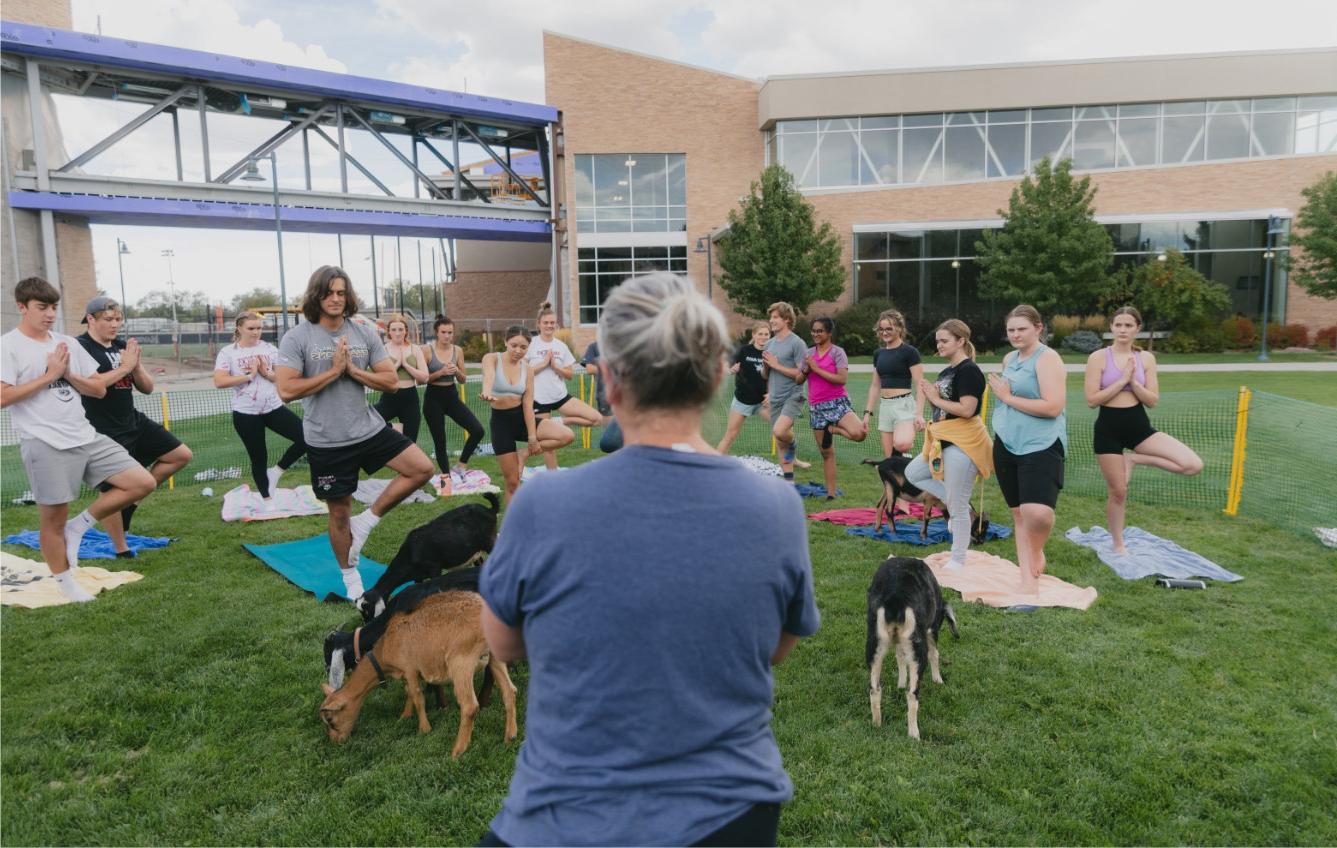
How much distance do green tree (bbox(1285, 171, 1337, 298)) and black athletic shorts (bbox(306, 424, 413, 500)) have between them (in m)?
35.1

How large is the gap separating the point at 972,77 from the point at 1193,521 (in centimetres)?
3073

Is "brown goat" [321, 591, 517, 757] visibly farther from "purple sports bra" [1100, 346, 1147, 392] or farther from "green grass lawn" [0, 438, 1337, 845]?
"purple sports bra" [1100, 346, 1147, 392]

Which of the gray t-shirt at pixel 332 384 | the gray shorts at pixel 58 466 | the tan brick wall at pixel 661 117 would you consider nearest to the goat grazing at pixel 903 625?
the gray t-shirt at pixel 332 384

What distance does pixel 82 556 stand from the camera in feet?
22.8

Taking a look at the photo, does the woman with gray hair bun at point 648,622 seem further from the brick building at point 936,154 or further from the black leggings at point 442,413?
the brick building at point 936,154

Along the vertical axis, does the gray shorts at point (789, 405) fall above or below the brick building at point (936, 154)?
below

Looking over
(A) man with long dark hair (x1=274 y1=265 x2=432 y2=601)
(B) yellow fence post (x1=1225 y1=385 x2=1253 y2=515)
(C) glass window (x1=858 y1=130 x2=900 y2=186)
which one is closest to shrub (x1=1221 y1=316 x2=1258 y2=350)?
(C) glass window (x1=858 y1=130 x2=900 y2=186)

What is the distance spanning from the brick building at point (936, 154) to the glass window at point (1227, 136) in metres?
0.06

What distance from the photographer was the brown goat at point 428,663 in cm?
376

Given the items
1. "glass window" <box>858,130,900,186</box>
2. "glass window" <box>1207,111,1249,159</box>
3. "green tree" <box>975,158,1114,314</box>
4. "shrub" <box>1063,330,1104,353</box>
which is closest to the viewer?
"shrub" <box>1063,330,1104,353</box>

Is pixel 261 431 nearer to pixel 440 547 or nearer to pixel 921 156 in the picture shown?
pixel 440 547

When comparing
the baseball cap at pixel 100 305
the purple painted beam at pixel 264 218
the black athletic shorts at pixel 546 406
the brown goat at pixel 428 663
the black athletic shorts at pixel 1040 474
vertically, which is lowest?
the brown goat at pixel 428 663

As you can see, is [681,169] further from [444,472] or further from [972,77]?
[444,472]

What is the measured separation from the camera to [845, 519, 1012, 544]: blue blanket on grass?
7.42m
